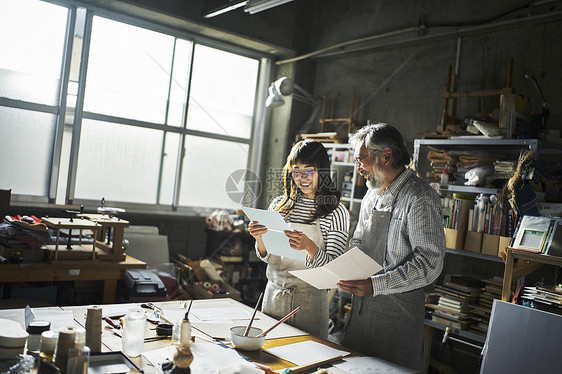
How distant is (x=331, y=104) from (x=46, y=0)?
10.4 feet

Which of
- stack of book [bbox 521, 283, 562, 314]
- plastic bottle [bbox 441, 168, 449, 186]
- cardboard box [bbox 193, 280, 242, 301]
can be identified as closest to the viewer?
stack of book [bbox 521, 283, 562, 314]

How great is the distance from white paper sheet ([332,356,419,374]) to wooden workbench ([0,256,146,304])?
2323 millimetres

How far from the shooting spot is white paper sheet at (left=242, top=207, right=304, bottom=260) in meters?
2.09

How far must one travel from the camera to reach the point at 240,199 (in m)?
5.93

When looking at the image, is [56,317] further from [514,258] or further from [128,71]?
[128,71]

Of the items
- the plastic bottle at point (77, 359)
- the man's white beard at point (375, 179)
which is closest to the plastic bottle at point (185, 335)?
the plastic bottle at point (77, 359)

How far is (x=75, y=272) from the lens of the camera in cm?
339

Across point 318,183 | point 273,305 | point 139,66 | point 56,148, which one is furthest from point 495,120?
point 56,148

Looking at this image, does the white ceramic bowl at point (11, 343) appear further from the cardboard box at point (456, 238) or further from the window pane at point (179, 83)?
the window pane at point (179, 83)

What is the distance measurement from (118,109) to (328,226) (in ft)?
11.4

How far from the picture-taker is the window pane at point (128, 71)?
191 inches

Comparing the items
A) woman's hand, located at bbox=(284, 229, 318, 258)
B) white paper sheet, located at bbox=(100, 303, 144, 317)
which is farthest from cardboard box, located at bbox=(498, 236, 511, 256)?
white paper sheet, located at bbox=(100, 303, 144, 317)

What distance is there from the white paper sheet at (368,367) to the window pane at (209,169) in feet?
13.3

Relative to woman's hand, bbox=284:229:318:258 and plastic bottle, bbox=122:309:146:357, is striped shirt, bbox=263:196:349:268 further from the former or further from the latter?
plastic bottle, bbox=122:309:146:357
